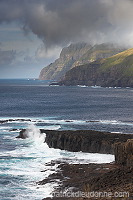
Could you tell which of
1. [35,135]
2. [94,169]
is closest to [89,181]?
[94,169]

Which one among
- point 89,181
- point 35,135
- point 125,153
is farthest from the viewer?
→ point 35,135

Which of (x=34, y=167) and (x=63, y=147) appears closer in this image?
(x=34, y=167)

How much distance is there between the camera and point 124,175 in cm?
4806

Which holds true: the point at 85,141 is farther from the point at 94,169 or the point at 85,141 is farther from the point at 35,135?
the point at 94,169

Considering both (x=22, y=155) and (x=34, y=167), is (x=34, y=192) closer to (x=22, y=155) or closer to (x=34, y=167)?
(x=34, y=167)

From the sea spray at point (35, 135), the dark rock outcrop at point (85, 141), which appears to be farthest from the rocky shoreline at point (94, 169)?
the sea spray at point (35, 135)

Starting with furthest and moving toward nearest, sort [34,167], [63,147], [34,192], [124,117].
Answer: [124,117]
[63,147]
[34,167]
[34,192]

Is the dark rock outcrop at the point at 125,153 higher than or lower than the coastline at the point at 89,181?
higher

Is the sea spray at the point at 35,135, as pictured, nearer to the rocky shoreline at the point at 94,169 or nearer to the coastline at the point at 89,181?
the rocky shoreline at the point at 94,169

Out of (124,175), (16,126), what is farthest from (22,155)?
(16,126)

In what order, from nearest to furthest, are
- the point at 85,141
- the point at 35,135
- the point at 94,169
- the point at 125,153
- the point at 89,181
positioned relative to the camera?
the point at 89,181, the point at 94,169, the point at 125,153, the point at 85,141, the point at 35,135

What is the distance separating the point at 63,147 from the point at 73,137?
2824 millimetres

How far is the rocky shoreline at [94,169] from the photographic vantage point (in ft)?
142

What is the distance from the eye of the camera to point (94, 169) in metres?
55.8
